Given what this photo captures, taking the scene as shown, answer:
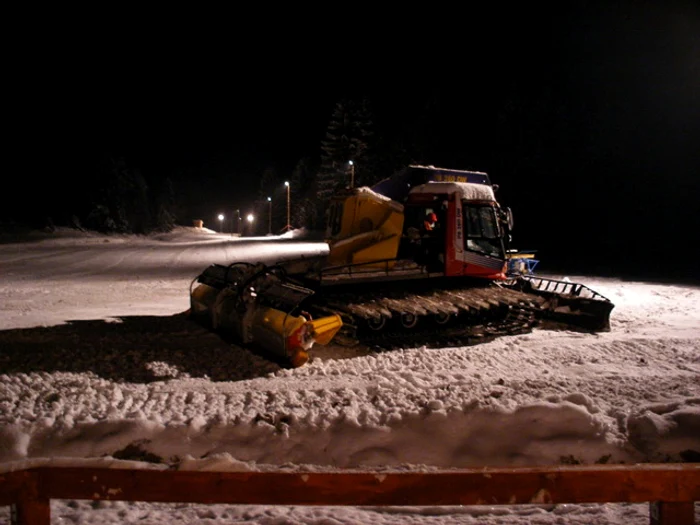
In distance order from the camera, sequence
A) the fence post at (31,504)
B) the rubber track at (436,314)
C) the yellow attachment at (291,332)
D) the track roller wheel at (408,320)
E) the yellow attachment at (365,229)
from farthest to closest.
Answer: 1. the yellow attachment at (365,229)
2. the track roller wheel at (408,320)
3. the rubber track at (436,314)
4. the yellow attachment at (291,332)
5. the fence post at (31,504)

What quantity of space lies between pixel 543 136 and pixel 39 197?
160 ft

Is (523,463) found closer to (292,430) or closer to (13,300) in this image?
(292,430)

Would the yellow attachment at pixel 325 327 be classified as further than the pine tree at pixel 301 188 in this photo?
No

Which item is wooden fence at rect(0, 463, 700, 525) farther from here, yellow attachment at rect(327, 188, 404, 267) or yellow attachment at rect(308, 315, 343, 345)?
yellow attachment at rect(327, 188, 404, 267)

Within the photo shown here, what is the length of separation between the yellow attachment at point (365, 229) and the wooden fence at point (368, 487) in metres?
6.62

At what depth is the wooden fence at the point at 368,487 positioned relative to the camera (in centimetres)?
253

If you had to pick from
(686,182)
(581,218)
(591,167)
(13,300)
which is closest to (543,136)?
(591,167)

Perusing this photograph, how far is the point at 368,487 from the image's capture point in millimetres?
2600

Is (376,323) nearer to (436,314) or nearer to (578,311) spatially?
(436,314)

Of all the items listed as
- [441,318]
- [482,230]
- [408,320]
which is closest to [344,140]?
[482,230]

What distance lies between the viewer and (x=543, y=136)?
36406 mm

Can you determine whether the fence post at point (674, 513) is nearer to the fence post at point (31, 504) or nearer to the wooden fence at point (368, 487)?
the wooden fence at point (368, 487)

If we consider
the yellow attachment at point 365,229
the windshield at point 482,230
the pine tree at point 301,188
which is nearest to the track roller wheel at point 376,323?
the yellow attachment at point 365,229

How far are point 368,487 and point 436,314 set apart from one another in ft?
19.9
